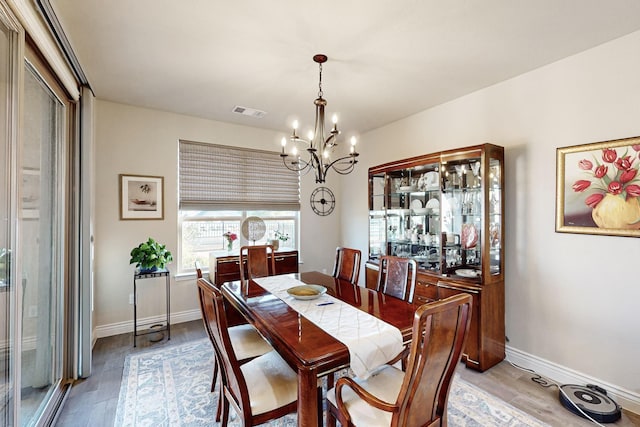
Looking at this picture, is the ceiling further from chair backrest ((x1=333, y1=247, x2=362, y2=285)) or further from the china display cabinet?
chair backrest ((x1=333, y1=247, x2=362, y2=285))

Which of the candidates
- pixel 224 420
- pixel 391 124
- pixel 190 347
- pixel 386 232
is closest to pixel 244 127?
pixel 391 124

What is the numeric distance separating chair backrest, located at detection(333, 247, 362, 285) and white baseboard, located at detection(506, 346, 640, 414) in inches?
65.7

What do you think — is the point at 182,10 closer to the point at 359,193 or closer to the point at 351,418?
the point at 351,418

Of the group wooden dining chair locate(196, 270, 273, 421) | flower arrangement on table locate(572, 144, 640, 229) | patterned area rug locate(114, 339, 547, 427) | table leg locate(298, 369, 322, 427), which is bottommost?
patterned area rug locate(114, 339, 547, 427)

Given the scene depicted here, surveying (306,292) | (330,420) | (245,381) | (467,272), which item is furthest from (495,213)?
(245,381)

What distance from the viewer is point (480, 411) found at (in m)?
2.08

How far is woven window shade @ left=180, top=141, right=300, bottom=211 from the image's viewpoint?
3.89 meters

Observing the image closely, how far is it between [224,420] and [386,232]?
273 centimetres

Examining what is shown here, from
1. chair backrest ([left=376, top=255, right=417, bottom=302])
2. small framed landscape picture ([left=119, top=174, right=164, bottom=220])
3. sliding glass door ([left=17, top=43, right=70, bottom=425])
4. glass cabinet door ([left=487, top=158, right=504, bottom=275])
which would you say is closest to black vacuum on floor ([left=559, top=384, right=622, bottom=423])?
glass cabinet door ([left=487, top=158, right=504, bottom=275])

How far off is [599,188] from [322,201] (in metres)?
3.49

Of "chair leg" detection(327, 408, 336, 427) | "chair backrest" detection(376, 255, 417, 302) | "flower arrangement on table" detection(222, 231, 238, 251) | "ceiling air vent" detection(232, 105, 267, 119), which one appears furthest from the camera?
"flower arrangement on table" detection(222, 231, 238, 251)

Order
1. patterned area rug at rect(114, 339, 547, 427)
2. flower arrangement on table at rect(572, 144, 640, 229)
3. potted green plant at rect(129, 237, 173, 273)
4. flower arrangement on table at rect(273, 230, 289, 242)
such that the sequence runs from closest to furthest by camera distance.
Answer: patterned area rug at rect(114, 339, 547, 427) → flower arrangement on table at rect(572, 144, 640, 229) → potted green plant at rect(129, 237, 173, 273) → flower arrangement on table at rect(273, 230, 289, 242)

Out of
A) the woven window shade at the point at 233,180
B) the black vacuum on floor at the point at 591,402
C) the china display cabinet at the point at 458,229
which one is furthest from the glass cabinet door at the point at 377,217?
the black vacuum on floor at the point at 591,402

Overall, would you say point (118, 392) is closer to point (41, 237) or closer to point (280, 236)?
point (41, 237)
